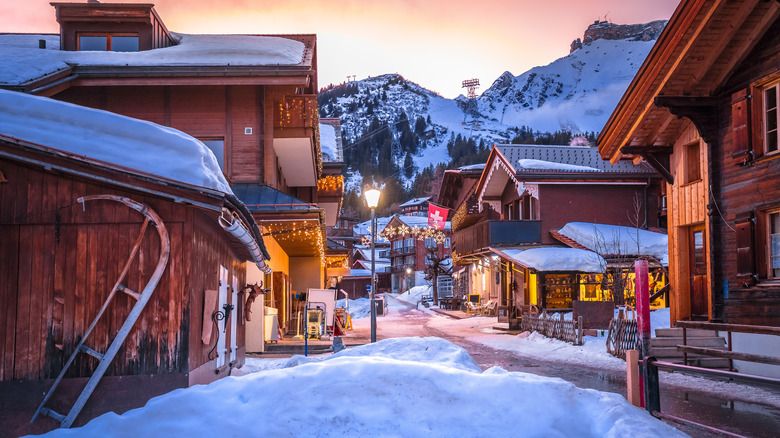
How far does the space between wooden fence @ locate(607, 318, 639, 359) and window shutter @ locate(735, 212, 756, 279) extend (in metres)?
3.94

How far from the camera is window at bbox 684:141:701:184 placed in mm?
17453

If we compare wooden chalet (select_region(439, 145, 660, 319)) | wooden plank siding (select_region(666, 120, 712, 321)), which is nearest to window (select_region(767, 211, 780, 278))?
wooden plank siding (select_region(666, 120, 712, 321))

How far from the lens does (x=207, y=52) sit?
20312mm

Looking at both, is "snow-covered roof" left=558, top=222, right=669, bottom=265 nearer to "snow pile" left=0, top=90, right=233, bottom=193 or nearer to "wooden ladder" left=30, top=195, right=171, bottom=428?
"snow pile" left=0, top=90, right=233, bottom=193

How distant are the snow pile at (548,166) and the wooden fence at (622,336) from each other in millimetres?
13922

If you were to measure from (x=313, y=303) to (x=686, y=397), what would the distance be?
1566 centimetres

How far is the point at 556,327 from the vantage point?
23672 millimetres

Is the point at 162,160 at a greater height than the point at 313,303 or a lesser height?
greater

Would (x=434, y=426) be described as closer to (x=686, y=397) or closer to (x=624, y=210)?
(x=686, y=397)

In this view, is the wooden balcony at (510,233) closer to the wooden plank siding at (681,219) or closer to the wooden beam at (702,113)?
the wooden plank siding at (681,219)

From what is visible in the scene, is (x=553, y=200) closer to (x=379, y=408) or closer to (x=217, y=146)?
(x=217, y=146)

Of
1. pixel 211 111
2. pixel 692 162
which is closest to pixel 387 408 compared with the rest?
pixel 692 162

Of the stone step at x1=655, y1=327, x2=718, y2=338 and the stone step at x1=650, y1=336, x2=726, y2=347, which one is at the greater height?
the stone step at x1=655, y1=327, x2=718, y2=338

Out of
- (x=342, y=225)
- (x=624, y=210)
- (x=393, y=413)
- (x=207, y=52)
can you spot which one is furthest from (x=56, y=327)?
(x=342, y=225)
